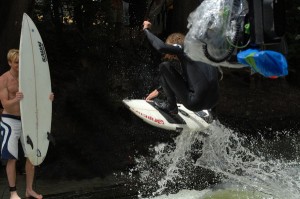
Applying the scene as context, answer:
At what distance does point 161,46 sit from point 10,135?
164 centimetres

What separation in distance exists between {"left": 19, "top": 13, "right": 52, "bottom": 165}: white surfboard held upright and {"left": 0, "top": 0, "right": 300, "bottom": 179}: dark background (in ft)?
3.85

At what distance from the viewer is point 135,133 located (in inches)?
305

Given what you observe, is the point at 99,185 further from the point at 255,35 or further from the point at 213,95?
the point at 255,35

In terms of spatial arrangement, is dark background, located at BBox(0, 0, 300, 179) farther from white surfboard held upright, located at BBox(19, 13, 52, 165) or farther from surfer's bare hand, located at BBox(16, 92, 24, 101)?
surfer's bare hand, located at BBox(16, 92, 24, 101)

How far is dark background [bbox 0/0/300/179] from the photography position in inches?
257

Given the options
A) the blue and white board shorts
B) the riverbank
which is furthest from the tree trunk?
the blue and white board shorts

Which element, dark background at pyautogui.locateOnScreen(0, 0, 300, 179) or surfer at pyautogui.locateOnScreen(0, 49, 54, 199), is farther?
dark background at pyautogui.locateOnScreen(0, 0, 300, 179)

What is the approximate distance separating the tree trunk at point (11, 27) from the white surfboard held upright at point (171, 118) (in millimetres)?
1848

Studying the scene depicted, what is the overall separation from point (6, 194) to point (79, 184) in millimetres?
814

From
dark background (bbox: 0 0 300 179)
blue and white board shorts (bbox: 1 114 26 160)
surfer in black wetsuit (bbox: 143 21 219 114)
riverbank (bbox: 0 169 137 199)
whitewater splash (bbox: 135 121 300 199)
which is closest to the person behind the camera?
blue and white board shorts (bbox: 1 114 26 160)

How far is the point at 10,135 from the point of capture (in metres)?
4.58

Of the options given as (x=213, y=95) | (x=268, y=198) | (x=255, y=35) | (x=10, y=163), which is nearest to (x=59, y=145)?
(x=10, y=163)

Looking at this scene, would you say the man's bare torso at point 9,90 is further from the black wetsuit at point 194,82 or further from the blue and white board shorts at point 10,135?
the black wetsuit at point 194,82

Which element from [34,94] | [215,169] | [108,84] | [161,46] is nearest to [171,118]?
[215,169]
